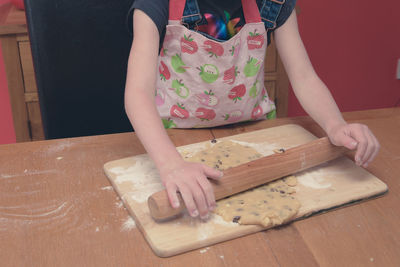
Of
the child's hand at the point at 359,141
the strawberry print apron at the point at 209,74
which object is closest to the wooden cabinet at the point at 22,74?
the strawberry print apron at the point at 209,74

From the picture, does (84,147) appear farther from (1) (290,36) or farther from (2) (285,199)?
(1) (290,36)

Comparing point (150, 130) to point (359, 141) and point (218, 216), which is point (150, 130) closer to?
point (218, 216)

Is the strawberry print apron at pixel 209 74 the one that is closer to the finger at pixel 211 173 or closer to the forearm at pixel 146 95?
the forearm at pixel 146 95

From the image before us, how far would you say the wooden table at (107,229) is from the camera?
2.08 ft

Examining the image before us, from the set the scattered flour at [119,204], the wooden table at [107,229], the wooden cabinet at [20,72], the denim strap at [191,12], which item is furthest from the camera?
the wooden cabinet at [20,72]

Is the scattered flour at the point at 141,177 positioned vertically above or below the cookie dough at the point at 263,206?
below

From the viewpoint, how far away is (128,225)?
2.33 ft

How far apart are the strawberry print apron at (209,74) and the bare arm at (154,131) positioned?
0.11m

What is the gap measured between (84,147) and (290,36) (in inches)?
21.4

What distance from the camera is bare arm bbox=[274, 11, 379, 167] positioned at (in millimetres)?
823

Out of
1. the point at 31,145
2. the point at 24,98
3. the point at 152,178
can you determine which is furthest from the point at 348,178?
the point at 24,98

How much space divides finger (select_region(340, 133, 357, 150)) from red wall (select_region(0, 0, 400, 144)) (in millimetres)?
1486

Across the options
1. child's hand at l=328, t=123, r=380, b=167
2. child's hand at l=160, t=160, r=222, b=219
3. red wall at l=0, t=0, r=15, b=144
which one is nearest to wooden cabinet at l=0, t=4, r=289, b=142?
red wall at l=0, t=0, r=15, b=144

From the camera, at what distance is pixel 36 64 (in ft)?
3.72
